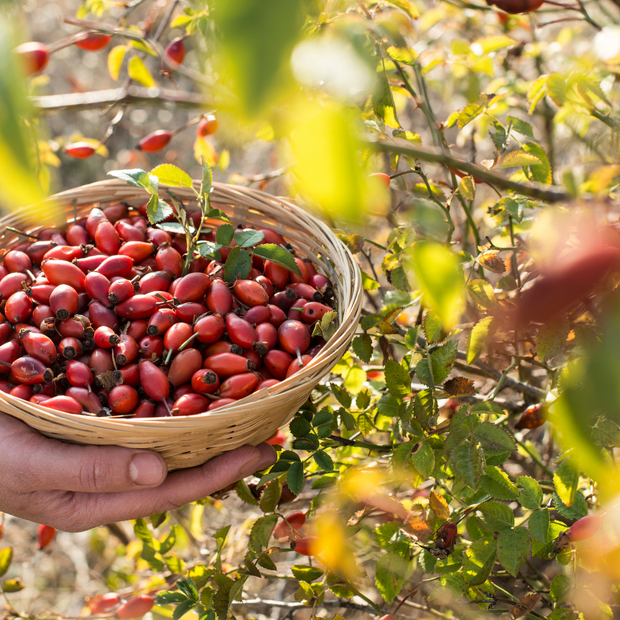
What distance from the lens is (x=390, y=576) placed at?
841 mm

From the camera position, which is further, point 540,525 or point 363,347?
point 363,347

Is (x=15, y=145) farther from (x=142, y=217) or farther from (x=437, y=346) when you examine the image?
(x=142, y=217)

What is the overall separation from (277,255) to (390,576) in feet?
1.99

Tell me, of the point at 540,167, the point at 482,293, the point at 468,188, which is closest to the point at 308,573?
the point at 482,293

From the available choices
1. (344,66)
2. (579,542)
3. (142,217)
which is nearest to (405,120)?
(142,217)

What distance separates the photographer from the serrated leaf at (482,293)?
806mm

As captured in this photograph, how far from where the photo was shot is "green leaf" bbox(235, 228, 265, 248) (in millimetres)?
1032

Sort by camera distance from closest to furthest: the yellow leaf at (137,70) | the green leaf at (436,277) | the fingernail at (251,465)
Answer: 1. the green leaf at (436,277)
2. the fingernail at (251,465)
3. the yellow leaf at (137,70)

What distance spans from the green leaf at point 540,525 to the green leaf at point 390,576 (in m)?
0.23

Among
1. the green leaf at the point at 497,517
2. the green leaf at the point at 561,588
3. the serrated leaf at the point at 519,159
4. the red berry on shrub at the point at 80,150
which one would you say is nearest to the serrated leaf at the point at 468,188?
the serrated leaf at the point at 519,159

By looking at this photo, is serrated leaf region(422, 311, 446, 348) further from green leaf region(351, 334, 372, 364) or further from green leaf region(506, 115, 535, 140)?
green leaf region(506, 115, 535, 140)

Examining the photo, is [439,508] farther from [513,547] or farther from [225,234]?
[225,234]

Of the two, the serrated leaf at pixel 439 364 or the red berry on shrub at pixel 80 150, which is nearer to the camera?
the serrated leaf at pixel 439 364

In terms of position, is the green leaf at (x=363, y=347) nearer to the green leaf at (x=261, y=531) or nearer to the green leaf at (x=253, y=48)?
the green leaf at (x=261, y=531)
